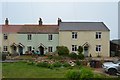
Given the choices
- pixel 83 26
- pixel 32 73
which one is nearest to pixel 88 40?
pixel 83 26

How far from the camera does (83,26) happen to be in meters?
41.0

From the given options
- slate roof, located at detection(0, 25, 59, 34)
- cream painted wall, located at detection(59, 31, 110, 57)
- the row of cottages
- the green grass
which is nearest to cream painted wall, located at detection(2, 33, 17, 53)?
the row of cottages

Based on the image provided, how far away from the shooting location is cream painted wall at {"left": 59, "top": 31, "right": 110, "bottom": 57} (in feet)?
131

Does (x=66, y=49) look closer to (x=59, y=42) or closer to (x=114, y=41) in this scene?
(x=59, y=42)

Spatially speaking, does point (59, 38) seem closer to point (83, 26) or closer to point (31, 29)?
point (83, 26)

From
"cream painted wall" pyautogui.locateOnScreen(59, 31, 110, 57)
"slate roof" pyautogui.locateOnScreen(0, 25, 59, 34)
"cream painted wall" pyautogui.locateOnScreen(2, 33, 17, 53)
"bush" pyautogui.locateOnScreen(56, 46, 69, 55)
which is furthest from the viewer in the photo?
"cream painted wall" pyautogui.locateOnScreen(2, 33, 17, 53)

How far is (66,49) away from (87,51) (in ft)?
12.6

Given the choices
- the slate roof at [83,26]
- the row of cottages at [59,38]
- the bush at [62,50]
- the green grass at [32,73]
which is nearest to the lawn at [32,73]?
the green grass at [32,73]

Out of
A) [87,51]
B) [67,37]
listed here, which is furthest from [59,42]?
[87,51]

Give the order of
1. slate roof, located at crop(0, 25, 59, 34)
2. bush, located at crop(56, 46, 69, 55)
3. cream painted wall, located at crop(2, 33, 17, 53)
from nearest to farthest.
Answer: bush, located at crop(56, 46, 69, 55)
slate roof, located at crop(0, 25, 59, 34)
cream painted wall, located at crop(2, 33, 17, 53)

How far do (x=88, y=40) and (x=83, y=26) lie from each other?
7.57ft

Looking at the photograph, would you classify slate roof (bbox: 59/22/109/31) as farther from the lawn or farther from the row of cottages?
the lawn

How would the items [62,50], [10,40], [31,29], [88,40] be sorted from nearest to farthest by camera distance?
[62,50] → [88,40] → [31,29] → [10,40]

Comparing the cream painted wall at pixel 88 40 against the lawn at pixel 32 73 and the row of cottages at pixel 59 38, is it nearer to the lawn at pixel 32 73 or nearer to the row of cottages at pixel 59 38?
the row of cottages at pixel 59 38
